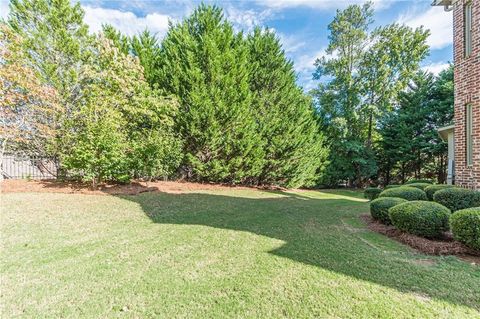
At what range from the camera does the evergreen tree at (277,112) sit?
13344 mm

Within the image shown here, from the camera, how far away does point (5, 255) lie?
3.46 metres

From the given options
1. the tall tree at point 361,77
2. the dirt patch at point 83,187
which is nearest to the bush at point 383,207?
the dirt patch at point 83,187

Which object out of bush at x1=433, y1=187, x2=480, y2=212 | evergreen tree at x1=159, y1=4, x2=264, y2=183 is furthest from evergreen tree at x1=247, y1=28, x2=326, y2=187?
bush at x1=433, y1=187, x2=480, y2=212

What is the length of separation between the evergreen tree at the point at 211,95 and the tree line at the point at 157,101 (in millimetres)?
48

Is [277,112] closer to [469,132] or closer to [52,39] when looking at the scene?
[469,132]

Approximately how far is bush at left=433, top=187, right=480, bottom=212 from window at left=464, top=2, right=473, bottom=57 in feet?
12.8

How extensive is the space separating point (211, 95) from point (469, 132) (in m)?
9.01

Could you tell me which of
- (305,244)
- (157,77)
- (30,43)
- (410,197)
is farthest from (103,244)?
(30,43)

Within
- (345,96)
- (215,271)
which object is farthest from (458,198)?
(345,96)

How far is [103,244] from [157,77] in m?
9.18

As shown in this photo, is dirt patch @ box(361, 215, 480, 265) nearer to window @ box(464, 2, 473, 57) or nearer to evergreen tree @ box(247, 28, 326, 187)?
window @ box(464, 2, 473, 57)

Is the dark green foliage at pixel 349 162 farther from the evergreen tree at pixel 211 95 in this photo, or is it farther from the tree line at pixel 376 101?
the evergreen tree at pixel 211 95

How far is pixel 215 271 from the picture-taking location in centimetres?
313

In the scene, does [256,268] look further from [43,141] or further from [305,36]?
[305,36]
